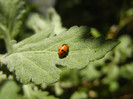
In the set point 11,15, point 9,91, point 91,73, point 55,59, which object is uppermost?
point 11,15

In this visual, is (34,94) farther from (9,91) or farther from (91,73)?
(91,73)

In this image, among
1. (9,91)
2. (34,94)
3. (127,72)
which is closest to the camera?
(34,94)

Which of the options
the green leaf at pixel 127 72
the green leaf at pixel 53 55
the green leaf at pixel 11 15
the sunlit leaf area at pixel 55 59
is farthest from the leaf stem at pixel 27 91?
the green leaf at pixel 127 72

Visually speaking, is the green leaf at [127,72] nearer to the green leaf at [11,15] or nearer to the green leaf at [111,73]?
the green leaf at [111,73]

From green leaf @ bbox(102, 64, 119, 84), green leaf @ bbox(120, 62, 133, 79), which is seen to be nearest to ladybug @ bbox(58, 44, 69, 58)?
green leaf @ bbox(102, 64, 119, 84)

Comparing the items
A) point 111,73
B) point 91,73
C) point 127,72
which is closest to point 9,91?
point 91,73

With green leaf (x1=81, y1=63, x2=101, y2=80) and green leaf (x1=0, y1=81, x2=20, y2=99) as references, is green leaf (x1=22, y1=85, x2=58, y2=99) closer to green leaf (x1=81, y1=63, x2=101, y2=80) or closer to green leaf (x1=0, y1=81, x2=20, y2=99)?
green leaf (x1=0, y1=81, x2=20, y2=99)
